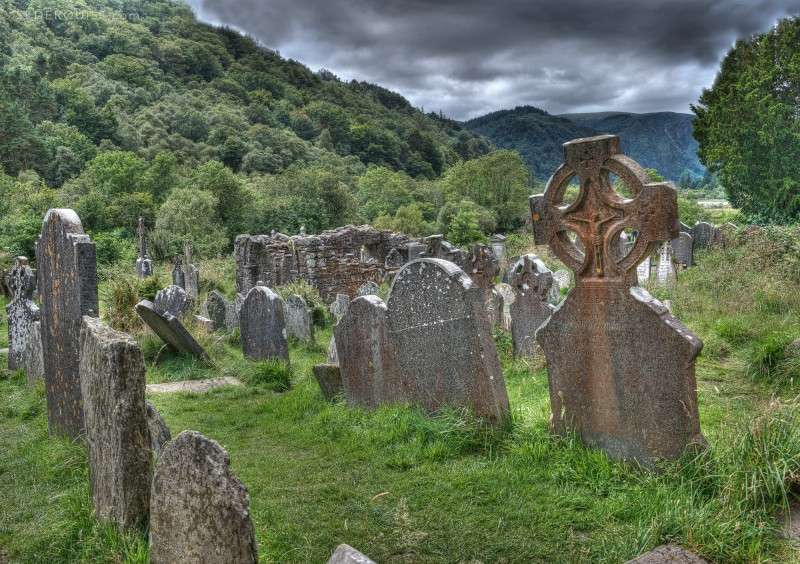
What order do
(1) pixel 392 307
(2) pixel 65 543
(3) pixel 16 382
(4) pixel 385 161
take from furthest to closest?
1. (4) pixel 385 161
2. (3) pixel 16 382
3. (1) pixel 392 307
4. (2) pixel 65 543

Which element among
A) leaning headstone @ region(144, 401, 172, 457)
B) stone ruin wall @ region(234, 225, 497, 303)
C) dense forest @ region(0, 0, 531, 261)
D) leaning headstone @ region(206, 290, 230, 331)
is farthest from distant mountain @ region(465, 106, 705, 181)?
leaning headstone @ region(144, 401, 172, 457)

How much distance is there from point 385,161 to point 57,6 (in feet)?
220

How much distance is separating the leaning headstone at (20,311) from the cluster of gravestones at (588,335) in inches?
223

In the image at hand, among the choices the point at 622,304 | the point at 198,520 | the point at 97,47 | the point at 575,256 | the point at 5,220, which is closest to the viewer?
the point at 198,520

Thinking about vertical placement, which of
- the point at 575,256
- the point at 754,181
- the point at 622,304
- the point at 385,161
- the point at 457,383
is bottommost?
the point at 457,383

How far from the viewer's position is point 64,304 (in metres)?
4.99

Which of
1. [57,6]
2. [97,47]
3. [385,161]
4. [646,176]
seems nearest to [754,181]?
[646,176]

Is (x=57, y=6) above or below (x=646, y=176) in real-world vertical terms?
above

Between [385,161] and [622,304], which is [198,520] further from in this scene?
[385,161]

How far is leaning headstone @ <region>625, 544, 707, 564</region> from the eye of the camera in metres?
2.69

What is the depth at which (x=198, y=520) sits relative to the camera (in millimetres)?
2379

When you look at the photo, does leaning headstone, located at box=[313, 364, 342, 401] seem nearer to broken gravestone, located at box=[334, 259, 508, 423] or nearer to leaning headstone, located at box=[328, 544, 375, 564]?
broken gravestone, located at box=[334, 259, 508, 423]

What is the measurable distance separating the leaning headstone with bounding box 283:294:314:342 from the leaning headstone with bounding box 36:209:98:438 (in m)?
5.38

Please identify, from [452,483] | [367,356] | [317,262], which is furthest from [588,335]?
[317,262]
